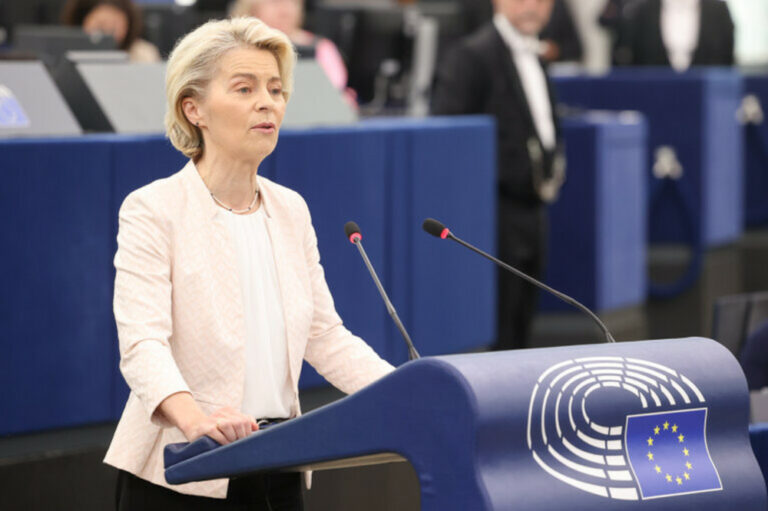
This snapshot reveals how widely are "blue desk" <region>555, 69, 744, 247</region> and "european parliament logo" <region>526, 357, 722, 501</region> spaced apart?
21.5ft

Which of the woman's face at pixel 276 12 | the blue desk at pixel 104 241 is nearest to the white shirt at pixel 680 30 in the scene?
the woman's face at pixel 276 12

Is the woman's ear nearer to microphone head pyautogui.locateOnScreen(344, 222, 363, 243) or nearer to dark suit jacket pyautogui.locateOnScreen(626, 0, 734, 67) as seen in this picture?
microphone head pyautogui.locateOnScreen(344, 222, 363, 243)

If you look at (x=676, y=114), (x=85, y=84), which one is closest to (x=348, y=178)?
(x=85, y=84)

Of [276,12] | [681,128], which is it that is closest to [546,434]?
[276,12]

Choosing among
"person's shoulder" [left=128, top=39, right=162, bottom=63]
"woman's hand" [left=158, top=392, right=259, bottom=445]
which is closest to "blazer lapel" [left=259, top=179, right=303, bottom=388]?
"woman's hand" [left=158, top=392, right=259, bottom=445]

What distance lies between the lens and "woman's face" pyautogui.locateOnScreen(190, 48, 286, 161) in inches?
96.8

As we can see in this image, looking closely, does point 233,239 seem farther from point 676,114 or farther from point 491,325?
point 676,114

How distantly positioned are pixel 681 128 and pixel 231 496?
6.60 metres

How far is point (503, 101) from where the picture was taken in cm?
639

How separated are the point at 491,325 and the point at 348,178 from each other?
123 centimetres

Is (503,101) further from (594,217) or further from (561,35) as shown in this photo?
(561,35)

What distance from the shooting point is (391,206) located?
495 centimetres

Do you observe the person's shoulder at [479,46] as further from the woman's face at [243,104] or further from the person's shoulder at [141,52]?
the woman's face at [243,104]

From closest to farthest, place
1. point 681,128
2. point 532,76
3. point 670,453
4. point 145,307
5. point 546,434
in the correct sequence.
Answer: point 546,434 < point 670,453 < point 145,307 < point 532,76 < point 681,128
